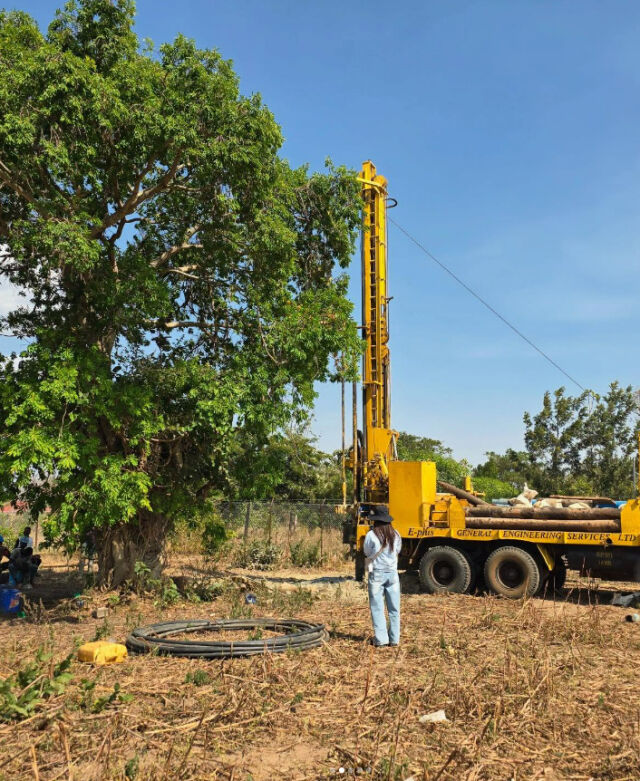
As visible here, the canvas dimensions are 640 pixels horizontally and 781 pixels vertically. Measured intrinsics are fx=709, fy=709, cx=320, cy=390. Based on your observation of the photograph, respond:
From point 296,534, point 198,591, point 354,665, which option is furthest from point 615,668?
point 296,534

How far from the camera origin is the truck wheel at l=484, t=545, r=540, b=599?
43.0 ft

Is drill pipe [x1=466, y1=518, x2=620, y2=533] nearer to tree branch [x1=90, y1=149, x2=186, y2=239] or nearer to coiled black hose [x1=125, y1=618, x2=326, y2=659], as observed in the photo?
coiled black hose [x1=125, y1=618, x2=326, y2=659]

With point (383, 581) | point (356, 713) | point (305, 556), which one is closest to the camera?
point (356, 713)

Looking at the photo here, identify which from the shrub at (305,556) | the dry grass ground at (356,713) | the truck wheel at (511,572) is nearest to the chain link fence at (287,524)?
the shrub at (305,556)

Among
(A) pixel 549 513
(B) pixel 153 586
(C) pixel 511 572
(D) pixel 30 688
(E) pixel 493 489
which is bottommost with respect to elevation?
(D) pixel 30 688

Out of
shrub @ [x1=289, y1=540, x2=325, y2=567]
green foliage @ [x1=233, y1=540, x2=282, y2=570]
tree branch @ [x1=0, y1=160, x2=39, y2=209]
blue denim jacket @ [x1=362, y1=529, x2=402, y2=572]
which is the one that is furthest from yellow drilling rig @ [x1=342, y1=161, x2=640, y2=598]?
tree branch @ [x1=0, y1=160, x2=39, y2=209]

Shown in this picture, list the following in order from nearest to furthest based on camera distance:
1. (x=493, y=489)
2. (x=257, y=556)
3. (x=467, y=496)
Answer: (x=467, y=496) → (x=257, y=556) → (x=493, y=489)

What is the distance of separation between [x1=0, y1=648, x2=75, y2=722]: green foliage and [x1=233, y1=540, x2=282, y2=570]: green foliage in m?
13.2

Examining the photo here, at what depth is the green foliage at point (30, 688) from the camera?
18.9ft

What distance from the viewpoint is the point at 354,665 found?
25.6 feet

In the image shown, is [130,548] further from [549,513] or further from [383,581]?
[549,513]

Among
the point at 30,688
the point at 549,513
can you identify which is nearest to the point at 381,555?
the point at 30,688

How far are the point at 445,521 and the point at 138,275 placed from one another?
24.7ft

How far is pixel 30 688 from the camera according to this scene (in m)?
6.10
